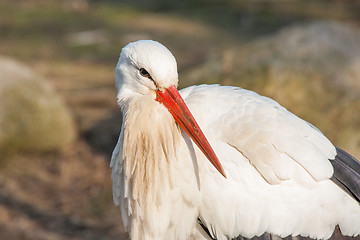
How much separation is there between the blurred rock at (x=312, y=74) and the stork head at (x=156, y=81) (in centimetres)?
245

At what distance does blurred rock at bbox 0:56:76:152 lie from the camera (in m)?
5.09

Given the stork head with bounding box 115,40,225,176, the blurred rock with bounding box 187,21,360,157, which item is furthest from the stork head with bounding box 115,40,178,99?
the blurred rock with bounding box 187,21,360,157

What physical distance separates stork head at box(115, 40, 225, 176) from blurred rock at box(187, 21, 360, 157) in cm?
245

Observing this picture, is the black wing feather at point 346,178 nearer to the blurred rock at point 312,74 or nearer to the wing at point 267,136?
the wing at point 267,136

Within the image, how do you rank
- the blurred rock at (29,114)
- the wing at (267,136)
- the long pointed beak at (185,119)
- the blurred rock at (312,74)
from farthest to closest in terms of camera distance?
the blurred rock at (29,114) → the blurred rock at (312,74) → the wing at (267,136) → the long pointed beak at (185,119)

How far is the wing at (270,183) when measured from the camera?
248 centimetres

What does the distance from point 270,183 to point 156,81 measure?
27.3 inches

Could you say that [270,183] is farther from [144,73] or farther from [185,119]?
[144,73]

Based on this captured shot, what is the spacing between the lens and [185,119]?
95.2 inches

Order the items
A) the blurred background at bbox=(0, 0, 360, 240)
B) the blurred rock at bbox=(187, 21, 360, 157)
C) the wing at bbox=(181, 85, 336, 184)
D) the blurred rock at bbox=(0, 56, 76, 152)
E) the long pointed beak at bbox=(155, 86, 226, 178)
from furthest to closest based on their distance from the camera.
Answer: the blurred rock at bbox=(0, 56, 76, 152) < the blurred rock at bbox=(187, 21, 360, 157) < the blurred background at bbox=(0, 0, 360, 240) < the wing at bbox=(181, 85, 336, 184) < the long pointed beak at bbox=(155, 86, 226, 178)

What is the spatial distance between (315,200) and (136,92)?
3.16 ft

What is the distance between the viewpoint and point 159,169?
259cm

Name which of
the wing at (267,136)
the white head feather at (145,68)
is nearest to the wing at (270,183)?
the wing at (267,136)

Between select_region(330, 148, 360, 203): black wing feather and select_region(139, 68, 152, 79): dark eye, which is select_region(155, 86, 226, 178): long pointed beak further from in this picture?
select_region(330, 148, 360, 203): black wing feather
